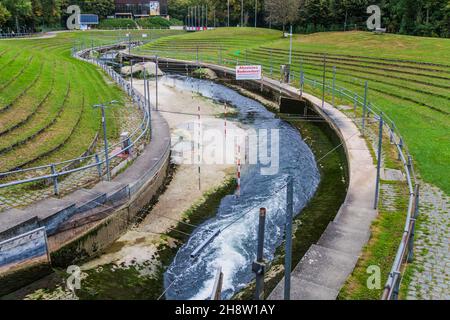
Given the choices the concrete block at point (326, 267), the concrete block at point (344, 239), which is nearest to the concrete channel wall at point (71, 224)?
the concrete block at point (326, 267)

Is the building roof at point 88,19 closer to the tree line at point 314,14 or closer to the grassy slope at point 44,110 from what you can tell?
the tree line at point 314,14

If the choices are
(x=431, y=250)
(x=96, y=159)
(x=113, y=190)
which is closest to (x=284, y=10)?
(x=96, y=159)

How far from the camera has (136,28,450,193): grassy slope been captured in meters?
23.6

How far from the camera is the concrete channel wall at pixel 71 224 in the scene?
12.6 metres

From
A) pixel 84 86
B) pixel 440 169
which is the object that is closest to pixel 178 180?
pixel 440 169

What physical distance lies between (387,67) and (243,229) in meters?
33.2

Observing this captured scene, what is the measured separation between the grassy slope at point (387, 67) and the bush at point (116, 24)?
49816mm

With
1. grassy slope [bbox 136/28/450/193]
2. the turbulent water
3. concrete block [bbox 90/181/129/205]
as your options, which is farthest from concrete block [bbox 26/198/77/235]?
grassy slope [bbox 136/28/450/193]

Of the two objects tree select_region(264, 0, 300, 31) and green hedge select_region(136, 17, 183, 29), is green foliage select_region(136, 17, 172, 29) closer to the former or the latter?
green hedge select_region(136, 17, 183, 29)

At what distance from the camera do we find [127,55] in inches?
2960

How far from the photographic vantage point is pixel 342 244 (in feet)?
45.3
